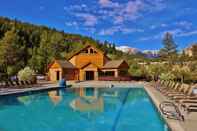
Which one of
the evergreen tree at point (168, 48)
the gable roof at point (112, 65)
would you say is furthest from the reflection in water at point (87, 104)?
the evergreen tree at point (168, 48)

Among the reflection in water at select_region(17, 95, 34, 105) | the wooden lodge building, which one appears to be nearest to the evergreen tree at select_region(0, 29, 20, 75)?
the wooden lodge building

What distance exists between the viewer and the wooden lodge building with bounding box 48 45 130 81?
134 feet

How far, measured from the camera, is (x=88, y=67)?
4138 cm

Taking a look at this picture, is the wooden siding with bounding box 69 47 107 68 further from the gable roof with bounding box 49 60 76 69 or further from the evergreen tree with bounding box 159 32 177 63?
the evergreen tree with bounding box 159 32 177 63

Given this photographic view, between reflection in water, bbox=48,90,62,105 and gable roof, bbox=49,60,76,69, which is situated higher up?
gable roof, bbox=49,60,76,69

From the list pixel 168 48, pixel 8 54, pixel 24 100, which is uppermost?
pixel 168 48

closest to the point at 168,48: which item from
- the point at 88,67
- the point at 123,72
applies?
the point at 123,72

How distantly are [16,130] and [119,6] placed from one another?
28.5 metres

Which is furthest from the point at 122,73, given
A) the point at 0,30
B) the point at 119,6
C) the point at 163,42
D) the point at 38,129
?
the point at 0,30

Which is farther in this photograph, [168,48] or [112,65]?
[168,48]

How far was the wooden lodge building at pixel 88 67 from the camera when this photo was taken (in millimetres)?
40750

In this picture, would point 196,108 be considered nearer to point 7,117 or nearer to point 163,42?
point 7,117

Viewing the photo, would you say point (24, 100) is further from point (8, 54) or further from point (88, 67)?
point (8, 54)

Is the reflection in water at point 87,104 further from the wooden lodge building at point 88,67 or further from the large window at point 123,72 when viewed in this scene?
the large window at point 123,72
